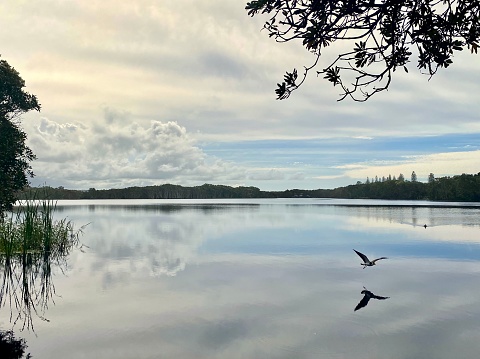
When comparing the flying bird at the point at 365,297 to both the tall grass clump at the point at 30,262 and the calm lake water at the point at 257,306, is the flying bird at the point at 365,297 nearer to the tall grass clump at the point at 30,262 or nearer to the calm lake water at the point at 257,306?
the calm lake water at the point at 257,306

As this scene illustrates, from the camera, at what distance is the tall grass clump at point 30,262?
16.1m

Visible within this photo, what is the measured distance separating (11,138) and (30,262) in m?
10.9

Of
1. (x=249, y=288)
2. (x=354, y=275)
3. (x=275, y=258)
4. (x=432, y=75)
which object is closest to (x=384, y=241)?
(x=275, y=258)

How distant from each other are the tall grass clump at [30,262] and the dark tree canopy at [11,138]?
182 inches

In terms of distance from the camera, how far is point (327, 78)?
7.56 m

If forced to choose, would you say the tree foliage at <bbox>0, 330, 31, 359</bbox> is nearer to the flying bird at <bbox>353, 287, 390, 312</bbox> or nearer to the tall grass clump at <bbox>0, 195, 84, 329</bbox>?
the tall grass clump at <bbox>0, 195, 84, 329</bbox>

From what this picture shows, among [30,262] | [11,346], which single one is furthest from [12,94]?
[11,346]

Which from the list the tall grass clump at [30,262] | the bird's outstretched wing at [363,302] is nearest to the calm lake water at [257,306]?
the bird's outstretched wing at [363,302]

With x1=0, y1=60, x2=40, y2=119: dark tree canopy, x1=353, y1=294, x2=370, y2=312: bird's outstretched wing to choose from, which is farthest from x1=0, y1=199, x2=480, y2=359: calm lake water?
x1=0, y1=60, x2=40, y2=119: dark tree canopy

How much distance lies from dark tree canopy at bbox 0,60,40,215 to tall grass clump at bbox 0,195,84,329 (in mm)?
4630

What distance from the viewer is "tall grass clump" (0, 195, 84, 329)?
634 inches

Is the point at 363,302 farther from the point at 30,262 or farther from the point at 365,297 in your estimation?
the point at 30,262

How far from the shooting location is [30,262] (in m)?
24.2

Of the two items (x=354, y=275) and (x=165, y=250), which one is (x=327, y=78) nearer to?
(x=354, y=275)
